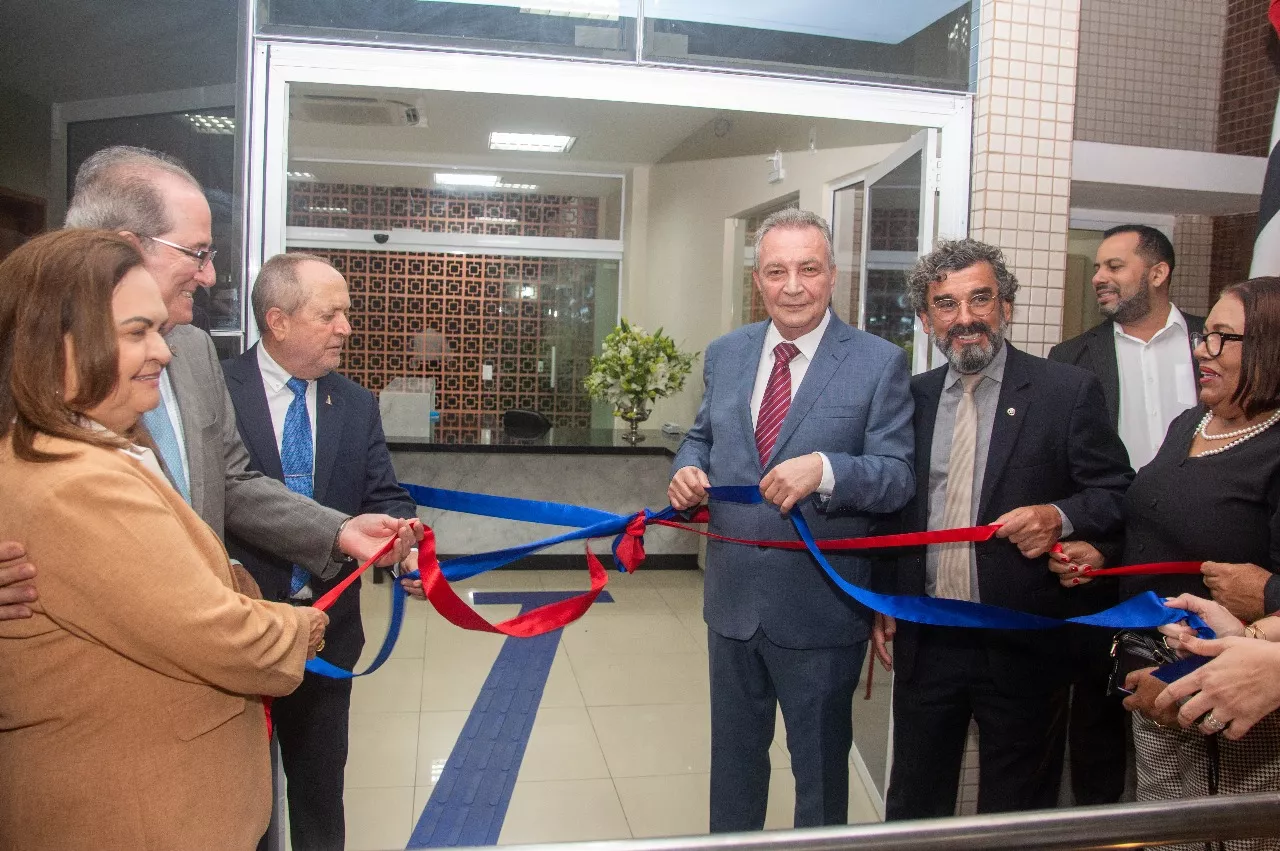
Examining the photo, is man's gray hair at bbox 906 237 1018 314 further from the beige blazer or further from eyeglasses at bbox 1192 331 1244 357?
the beige blazer

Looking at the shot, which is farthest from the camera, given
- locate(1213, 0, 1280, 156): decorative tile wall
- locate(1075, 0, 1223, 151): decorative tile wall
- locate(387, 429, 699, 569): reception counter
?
locate(387, 429, 699, 569): reception counter

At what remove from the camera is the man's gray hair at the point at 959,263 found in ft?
8.00

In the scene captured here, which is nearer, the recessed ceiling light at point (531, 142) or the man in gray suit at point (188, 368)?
the man in gray suit at point (188, 368)

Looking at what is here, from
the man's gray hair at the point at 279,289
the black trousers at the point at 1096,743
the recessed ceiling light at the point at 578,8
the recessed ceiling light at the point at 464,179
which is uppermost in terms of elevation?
the recessed ceiling light at the point at 464,179

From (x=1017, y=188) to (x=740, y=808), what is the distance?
217 cm

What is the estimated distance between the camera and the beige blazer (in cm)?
123

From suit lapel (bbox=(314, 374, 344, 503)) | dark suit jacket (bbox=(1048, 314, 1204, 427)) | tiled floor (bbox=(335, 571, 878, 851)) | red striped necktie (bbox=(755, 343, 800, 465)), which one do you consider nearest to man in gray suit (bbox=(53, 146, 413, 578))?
suit lapel (bbox=(314, 374, 344, 503))

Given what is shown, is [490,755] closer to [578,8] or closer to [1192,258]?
[578,8]

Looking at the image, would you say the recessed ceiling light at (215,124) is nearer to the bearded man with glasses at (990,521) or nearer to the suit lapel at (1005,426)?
the bearded man with glasses at (990,521)

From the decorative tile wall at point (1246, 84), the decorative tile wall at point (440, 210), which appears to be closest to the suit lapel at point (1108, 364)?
the decorative tile wall at point (1246, 84)

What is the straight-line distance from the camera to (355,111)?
8016mm

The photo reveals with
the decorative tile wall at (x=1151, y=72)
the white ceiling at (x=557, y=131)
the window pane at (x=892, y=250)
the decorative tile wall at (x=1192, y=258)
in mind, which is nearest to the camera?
the window pane at (x=892, y=250)

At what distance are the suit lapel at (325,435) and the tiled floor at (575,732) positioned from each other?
4.50ft

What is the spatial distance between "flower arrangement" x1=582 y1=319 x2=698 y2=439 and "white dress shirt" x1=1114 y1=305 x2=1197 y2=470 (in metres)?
3.77
